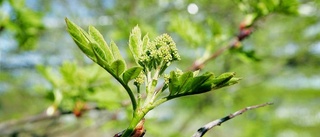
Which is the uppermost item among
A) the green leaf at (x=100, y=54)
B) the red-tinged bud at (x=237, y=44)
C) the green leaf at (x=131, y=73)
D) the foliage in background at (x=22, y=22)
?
the foliage in background at (x=22, y=22)

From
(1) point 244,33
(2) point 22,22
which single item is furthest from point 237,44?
(2) point 22,22

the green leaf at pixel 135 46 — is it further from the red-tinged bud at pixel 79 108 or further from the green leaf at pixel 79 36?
the red-tinged bud at pixel 79 108

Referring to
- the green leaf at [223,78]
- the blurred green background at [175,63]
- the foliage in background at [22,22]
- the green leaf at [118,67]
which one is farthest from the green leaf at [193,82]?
the foliage in background at [22,22]

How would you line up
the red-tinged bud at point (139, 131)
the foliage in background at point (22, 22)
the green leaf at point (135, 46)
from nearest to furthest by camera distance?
the red-tinged bud at point (139, 131), the green leaf at point (135, 46), the foliage in background at point (22, 22)

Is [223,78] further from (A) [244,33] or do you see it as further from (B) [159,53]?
(A) [244,33]

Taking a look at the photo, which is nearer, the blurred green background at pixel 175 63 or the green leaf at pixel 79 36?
the green leaf at pixel 79 36

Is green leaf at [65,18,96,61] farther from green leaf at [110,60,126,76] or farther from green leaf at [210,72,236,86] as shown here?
green leaf at [210,72,236,86]
